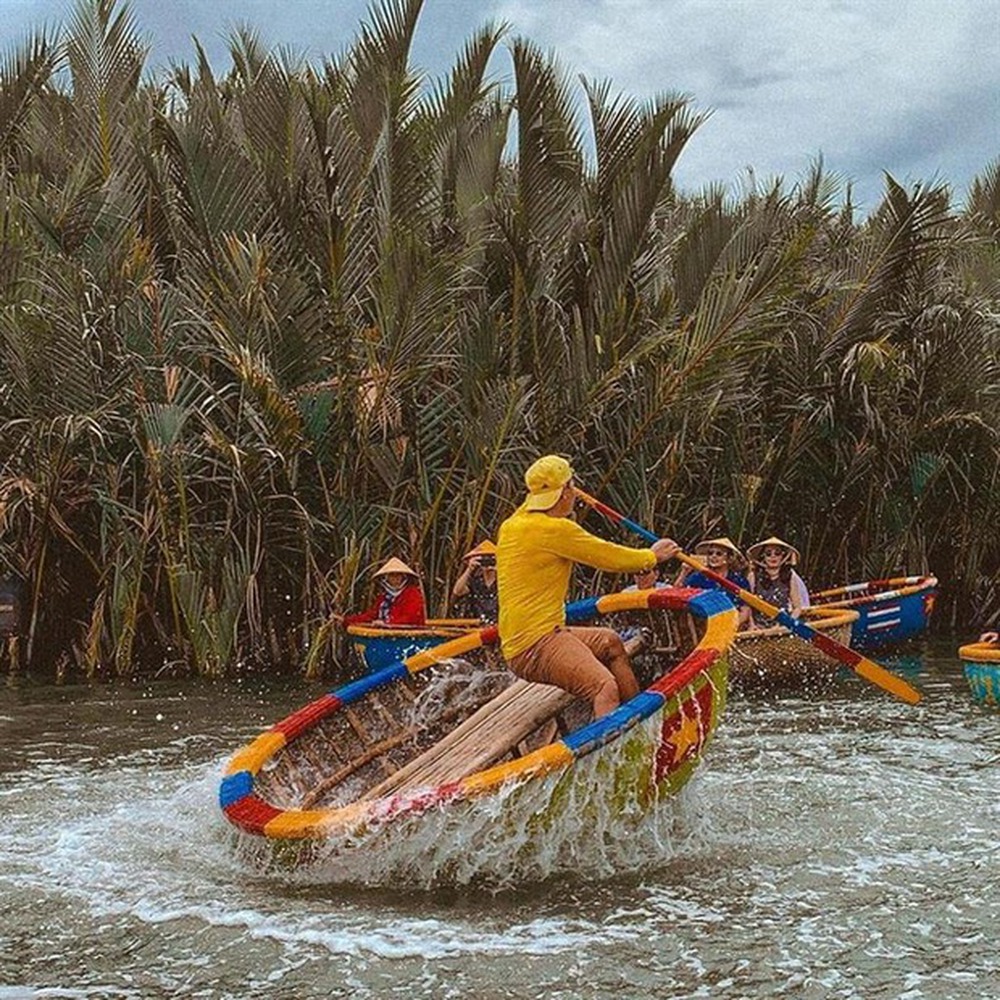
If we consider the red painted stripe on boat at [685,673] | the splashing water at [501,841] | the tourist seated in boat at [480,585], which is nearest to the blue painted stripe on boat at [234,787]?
the splashing water at [501,841]

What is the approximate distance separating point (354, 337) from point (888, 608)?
521 centimetres

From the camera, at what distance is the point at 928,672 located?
12664 mm

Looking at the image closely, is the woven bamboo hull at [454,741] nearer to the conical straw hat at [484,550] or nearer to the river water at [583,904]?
the river water at [583,904]

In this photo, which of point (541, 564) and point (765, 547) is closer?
point (541, 564)

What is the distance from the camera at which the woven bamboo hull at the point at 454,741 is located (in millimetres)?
6160

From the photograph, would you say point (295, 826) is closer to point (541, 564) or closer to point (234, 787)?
point (234, 787)

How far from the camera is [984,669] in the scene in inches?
386

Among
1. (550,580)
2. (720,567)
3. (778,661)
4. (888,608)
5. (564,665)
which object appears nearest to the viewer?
(564,665)

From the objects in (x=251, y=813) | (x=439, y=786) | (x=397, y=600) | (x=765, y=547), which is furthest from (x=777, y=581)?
(x=251, y=813)

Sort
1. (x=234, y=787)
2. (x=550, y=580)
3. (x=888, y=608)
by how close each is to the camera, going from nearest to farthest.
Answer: (x=234, y=787) → (x=550, y=580) → (x=888, y=608)

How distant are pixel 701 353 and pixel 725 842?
19.0 feet

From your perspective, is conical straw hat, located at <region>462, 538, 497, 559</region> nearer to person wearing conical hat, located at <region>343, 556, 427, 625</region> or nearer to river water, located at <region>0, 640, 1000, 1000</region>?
person wearing conical hat, located at <region>343, 556, 427, 625</region>

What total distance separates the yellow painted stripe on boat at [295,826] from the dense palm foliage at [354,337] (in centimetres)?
590

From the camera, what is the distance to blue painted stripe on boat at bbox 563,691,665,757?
6.24m
